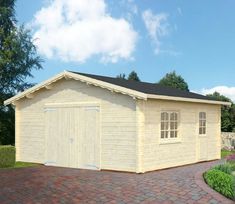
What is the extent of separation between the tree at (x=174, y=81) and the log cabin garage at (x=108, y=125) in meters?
17.5

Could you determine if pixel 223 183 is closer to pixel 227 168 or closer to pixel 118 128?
pixel 227 168

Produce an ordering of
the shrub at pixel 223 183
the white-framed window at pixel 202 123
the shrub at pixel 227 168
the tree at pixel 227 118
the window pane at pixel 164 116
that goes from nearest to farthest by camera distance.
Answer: the shrub at pixel 223 183
the shrub at pixel 227 168
the window pane at pixel 164 116
the white-framed window at pixel 202 123
the tree at pixel 227 118

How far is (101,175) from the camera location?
1383 centimetres

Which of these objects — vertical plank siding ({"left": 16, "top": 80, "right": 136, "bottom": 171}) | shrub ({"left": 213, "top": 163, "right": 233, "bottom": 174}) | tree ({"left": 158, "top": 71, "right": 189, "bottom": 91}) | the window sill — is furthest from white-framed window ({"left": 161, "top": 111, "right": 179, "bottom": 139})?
tree ({"left": 158, "top": 71, "right": 189, "bottom": 91})

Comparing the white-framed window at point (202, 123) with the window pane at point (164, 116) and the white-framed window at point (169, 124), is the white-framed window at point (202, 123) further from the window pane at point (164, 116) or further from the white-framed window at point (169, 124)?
the window pane at point (164, 116)

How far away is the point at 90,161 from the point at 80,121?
1.66 meters

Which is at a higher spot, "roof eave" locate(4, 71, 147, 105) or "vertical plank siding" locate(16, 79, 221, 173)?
"roof eave" locate(4, 71, 147, 105)

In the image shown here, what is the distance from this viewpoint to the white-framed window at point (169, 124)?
52.3 feet

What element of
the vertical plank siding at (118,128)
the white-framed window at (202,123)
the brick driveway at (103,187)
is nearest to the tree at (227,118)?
the vertical plank siding at (118,128)

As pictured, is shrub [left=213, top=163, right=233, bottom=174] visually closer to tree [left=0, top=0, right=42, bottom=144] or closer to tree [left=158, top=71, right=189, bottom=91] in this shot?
tree [left=0, top=0, right=42, bottom=144]

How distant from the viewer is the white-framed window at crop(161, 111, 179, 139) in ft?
→ 52.3

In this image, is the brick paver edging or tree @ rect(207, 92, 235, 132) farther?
tree @ rect(207, 92, 235, 132)

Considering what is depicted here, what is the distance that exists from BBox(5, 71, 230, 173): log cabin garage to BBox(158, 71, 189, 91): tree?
690 inches

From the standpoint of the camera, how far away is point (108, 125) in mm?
15273
